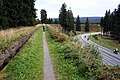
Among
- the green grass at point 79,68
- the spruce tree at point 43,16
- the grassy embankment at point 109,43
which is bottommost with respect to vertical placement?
the grassy embankment at point 109,43

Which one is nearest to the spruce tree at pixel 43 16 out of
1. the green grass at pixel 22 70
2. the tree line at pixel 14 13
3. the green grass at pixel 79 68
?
the tree line at pixel 14 13

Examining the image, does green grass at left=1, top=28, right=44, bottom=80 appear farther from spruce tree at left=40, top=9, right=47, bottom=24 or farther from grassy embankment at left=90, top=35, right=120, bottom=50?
spruce tree at left=40, top=9, right=47, bottom=24

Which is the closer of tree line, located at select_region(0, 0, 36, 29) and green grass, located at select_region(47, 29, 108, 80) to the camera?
green grass, located at select_region(47, 29, 108, 80)

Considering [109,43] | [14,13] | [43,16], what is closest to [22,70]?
[14,13]

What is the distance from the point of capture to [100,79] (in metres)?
13.5

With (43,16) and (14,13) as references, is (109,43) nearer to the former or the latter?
(14,13)

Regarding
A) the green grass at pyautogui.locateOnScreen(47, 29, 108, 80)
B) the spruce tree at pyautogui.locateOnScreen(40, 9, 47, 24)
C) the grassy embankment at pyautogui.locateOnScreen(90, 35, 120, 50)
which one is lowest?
the grassy embankment at pyautogui.locateOnScreen(90, 35, 120, 50)

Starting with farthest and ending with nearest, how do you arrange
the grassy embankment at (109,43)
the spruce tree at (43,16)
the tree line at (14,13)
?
the spruce tree at (43,16) → the grassy embankment at (109,43) → the tree line at (14,13)

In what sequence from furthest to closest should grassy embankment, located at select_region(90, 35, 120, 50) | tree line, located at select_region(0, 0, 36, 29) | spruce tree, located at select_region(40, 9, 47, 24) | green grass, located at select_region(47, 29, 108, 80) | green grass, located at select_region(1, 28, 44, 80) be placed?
spruce tree, located at select_region(40, 9, 47, 24), grassy embankment, located at select_region(90, 35, 120, 50), tree line, located at select_region(0, 0, 36, 29), green grass, located at select_region(47, 29, 108, 80), green grass, located at select_region(1, 28, 44, 80)

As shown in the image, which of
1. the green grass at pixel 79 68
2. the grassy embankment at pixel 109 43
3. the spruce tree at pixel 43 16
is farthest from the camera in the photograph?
the spruce tree at pixel 43 16

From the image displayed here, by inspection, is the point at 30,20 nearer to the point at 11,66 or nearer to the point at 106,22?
the point at 11,66

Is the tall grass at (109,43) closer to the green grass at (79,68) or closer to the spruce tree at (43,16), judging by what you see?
the spruce tree at (43,16)

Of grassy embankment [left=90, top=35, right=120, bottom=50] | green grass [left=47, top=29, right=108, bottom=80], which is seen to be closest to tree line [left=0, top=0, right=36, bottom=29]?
green grass [left=47, top=29, right=108, bottom=80]

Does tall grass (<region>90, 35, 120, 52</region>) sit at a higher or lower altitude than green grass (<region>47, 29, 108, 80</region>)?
lower
